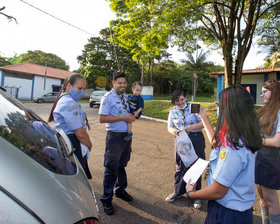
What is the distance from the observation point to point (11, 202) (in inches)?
33.7

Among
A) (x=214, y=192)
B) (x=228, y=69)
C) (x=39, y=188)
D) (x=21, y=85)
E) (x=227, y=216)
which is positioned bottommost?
(x=227, y=216)

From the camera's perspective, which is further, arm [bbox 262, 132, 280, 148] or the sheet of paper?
arm [bbox 262, 132, 280, 148]

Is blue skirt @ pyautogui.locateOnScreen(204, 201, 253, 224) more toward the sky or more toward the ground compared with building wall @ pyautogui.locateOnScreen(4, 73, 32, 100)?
more toward the ground

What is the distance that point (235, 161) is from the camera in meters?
1.32

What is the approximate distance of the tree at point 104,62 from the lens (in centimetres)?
3064

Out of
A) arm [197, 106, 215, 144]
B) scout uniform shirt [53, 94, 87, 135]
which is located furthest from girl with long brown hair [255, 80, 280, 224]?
scout uniform shirt [53, 94, 87, 135]

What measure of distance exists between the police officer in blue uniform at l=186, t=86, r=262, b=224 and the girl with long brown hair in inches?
37.7

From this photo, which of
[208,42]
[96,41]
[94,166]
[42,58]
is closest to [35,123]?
[94,166]

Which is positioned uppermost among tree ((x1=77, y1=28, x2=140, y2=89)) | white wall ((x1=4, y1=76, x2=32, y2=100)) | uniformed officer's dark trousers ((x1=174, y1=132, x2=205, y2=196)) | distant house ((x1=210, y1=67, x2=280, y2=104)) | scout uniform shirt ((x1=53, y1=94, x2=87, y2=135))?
tree ((x1=77, y1=28, x2=140, y2=89))

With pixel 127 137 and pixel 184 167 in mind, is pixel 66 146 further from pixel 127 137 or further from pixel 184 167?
pixel 184 167

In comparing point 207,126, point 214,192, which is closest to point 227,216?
point 214,192

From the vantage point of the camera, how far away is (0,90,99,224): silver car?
872 millimetres

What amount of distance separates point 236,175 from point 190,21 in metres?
10.8

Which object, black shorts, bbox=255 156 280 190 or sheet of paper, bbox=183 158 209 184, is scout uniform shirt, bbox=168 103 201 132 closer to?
black shorts, bbox=255 156 280 190
